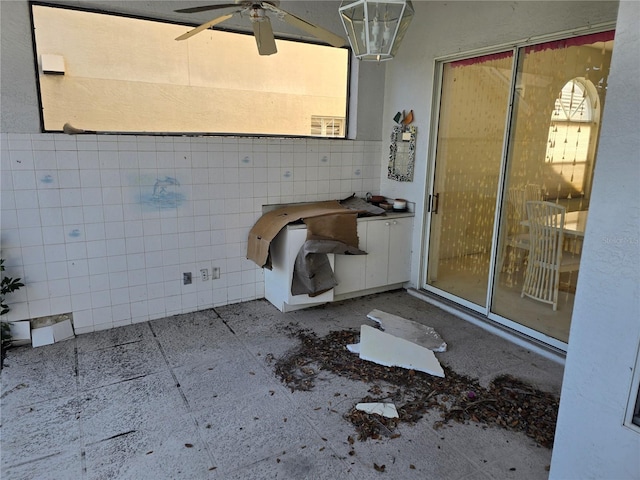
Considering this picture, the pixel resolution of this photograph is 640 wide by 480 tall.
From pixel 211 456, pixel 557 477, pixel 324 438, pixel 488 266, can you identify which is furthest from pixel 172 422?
pixel 488 266

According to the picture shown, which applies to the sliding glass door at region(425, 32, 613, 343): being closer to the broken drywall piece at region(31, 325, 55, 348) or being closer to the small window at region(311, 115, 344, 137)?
the small window at region(311, 115, 344, 137)

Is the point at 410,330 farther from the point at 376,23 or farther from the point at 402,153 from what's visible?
the point at 376,23

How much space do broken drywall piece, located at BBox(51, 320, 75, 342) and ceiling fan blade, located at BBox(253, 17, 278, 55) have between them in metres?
2.47

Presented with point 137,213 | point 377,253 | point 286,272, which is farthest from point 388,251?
point 137,213

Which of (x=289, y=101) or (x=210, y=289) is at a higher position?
(x=289, y=101)

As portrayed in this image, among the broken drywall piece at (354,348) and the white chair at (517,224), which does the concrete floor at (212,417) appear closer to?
the broken drywall piece at (354,348)

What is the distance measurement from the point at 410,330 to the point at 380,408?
3.46 ft

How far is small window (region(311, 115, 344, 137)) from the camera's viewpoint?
419 centimetres

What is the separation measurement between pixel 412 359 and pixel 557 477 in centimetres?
124

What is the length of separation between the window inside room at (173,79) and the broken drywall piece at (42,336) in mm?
1443

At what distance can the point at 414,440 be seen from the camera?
7.36ft

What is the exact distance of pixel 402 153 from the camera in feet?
14.1

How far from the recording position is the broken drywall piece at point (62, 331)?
126 inches

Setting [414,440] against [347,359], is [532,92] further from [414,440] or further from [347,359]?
[414,440]
